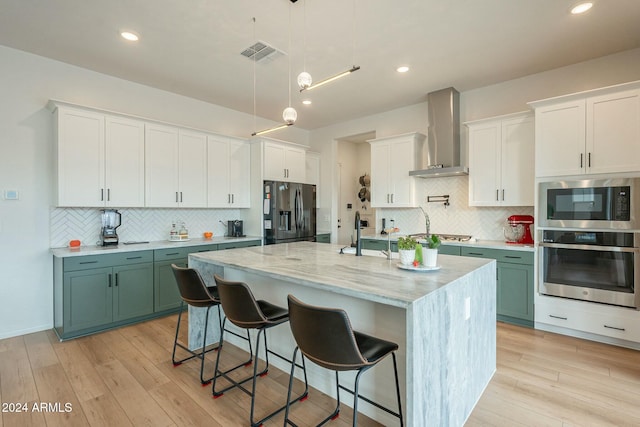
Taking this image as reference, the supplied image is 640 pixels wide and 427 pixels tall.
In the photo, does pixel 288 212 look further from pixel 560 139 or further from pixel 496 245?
pixel 560 139

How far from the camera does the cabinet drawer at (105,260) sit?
3.15 meters

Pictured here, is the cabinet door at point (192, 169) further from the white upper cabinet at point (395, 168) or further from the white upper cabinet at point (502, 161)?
the white upper cabinet at point (502, 161)

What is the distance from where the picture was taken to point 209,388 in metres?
2.31

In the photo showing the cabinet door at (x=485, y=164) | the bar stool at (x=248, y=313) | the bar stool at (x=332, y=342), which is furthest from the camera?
the cabinet door at (x=485, y=164)

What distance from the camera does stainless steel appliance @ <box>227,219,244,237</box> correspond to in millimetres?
4953

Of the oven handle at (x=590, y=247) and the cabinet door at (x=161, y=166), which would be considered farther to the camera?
the cabinet door at (x=161, y=166)

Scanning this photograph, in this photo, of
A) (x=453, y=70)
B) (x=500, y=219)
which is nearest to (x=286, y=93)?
(x=453, y=70)

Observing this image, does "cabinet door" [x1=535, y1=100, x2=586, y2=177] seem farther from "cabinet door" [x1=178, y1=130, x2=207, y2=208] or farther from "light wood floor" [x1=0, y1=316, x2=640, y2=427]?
"cabinet door" [x1=178, y1=130, x2=207, y2=208]

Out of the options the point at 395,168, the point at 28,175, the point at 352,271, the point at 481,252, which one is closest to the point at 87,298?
the point at 28,175

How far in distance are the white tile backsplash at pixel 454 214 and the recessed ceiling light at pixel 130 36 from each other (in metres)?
3.92

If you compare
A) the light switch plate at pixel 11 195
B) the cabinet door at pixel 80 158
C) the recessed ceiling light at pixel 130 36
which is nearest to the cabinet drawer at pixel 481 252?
the recessed ceiling light at pixel 130 36

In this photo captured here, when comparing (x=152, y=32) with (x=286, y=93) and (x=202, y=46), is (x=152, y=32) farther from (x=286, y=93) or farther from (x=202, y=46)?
(x=286, y=93)

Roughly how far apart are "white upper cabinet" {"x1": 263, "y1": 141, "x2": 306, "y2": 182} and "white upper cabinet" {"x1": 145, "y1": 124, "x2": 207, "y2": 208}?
964 millimetres

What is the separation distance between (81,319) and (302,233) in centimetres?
314
